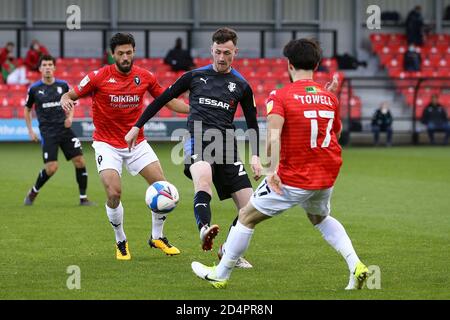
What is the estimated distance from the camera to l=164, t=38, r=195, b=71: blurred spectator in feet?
108

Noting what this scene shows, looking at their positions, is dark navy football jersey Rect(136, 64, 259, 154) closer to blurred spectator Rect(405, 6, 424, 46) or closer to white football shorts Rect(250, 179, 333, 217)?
white football shorts Rect(250, 179, 333, 217)

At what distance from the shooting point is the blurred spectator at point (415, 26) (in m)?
36.5

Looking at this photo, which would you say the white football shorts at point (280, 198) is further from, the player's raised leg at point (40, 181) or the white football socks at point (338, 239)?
the player's raised leg at point (40, 181)

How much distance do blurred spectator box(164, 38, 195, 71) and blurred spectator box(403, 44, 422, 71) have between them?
7762mm

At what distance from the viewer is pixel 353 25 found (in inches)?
1474

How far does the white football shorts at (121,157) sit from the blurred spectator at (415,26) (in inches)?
1057

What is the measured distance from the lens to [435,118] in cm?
3161

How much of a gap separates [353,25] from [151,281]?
29384 millimetres

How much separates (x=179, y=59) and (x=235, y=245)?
2483cm

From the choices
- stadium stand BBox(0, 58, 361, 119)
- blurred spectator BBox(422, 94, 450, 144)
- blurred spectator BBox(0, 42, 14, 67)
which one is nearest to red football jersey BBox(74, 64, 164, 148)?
stadium stand BBox(0, 58, 361, 119)

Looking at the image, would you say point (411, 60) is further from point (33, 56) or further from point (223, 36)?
point (223, 36)

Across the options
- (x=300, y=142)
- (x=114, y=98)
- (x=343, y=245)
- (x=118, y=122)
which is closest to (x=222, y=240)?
(x=118, y=122)

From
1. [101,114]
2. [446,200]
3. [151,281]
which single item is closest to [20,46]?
[446,200]

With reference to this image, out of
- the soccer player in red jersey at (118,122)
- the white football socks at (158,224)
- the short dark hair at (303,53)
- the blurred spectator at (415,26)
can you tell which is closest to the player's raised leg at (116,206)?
the soccer player in red jersey at (118,122)
